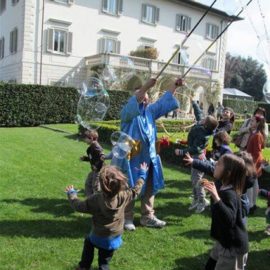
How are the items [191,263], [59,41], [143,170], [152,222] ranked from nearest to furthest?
1. [191,263]
2. [143,170]
3. [152,222]
4. [59,41]

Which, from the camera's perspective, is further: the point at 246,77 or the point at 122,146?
the point at 246,77

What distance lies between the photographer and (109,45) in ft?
106

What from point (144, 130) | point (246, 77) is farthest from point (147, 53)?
point (246, 77)

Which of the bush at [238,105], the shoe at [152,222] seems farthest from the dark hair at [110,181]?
the bush at [238,105]

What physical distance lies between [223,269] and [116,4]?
99.5ft

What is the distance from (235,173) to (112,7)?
29.8 meters

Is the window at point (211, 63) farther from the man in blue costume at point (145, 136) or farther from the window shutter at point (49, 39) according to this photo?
the man in blue costume at point (145, 136)

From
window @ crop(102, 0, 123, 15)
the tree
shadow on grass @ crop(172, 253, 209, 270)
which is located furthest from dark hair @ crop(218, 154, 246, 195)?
the tree

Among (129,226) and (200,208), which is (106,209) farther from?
(200,208)

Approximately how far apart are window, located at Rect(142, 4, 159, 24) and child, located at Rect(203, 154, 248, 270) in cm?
3165

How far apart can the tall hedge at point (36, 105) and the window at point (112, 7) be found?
35.0 feet

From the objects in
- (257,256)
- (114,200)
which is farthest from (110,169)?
Result: (257,256)

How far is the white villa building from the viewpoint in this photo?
28.5 metres

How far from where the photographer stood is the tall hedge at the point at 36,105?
66.1ft
